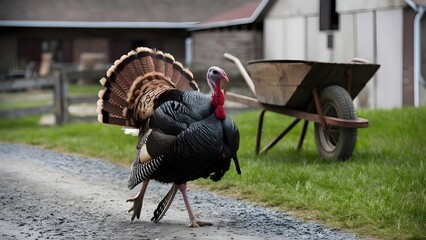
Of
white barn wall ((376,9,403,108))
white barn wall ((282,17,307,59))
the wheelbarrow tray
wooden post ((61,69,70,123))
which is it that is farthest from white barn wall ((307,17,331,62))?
the wheelbarrow tray

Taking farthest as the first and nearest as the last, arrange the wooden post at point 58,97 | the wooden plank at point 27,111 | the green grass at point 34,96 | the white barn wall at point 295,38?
the green grass at point 34,96, the white barn wall at point 295,38, the wooden plank at point 27,111, the wooden post at point 58,97

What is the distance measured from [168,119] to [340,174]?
3.06 m

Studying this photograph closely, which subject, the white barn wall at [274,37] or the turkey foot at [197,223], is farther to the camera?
the white barn wall at [274,37]

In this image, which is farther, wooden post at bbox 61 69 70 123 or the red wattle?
wooden post at bbox 61 69 70 123

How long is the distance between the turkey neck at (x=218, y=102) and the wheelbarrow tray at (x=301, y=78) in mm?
3175

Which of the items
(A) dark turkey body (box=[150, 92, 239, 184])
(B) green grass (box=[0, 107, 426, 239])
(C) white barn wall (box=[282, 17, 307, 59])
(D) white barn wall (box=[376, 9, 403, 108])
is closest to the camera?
(A) dark turkey body (box=[150, 92, 239, 184])

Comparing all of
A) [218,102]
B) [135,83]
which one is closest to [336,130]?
[135,83]

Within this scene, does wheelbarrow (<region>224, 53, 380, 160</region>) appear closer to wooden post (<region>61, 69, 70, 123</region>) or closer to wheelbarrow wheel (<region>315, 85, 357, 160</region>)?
wheelbarrow wheel (<region>315, 85, 357, 160</region>)

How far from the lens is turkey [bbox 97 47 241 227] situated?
21.9 ft

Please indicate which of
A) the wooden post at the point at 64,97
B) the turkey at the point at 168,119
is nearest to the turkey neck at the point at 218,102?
the turkey at the point at 168,119

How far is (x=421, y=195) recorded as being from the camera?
8016 millimetres

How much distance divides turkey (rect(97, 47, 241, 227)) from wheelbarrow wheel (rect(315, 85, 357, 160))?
8.93 ft

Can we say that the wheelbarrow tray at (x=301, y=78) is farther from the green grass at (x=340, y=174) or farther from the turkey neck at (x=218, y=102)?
the turkey neck at (x=218, y=102)

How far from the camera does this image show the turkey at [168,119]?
667 cm
